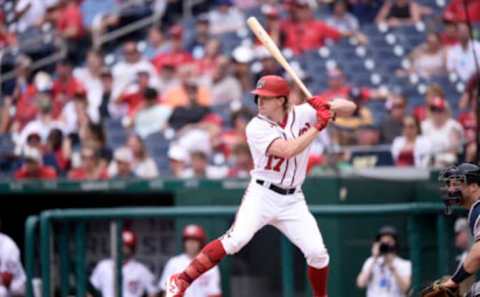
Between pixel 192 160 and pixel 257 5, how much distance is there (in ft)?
10.7

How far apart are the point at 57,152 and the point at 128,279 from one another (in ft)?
9.18

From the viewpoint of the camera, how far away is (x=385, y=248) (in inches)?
308

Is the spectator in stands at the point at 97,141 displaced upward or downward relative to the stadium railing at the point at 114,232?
upward

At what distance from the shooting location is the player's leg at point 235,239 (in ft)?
22.1

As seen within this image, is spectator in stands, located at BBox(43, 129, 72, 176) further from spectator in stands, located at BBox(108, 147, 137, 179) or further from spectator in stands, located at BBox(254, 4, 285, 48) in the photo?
spectator in stands, located at BBox(254, 4, 285, 48)

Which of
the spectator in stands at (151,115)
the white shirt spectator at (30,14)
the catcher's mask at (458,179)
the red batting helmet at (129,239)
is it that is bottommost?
the red batting helmet at (129,239)

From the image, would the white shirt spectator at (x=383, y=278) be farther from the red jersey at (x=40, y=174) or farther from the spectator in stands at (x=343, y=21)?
the spectator in stands at (x=343, y=21)

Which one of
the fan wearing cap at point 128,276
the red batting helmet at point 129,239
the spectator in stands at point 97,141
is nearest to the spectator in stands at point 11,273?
the fan wearing cap at point 128,276

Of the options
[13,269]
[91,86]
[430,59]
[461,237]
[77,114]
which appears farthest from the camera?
[91,86]

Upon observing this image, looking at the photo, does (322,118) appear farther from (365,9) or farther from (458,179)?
(365,9)

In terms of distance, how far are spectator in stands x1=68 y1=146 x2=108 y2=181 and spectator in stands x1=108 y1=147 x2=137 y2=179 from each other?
0.07 metres

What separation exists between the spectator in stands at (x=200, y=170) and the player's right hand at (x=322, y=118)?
3090 millimetres

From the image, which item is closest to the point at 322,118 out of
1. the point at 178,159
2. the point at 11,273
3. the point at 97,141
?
the point at 11,273

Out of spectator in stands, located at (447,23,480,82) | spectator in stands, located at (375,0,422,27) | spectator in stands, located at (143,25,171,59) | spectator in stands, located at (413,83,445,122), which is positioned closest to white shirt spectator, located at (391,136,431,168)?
spectator in stands, located at (413,83,445,122)
